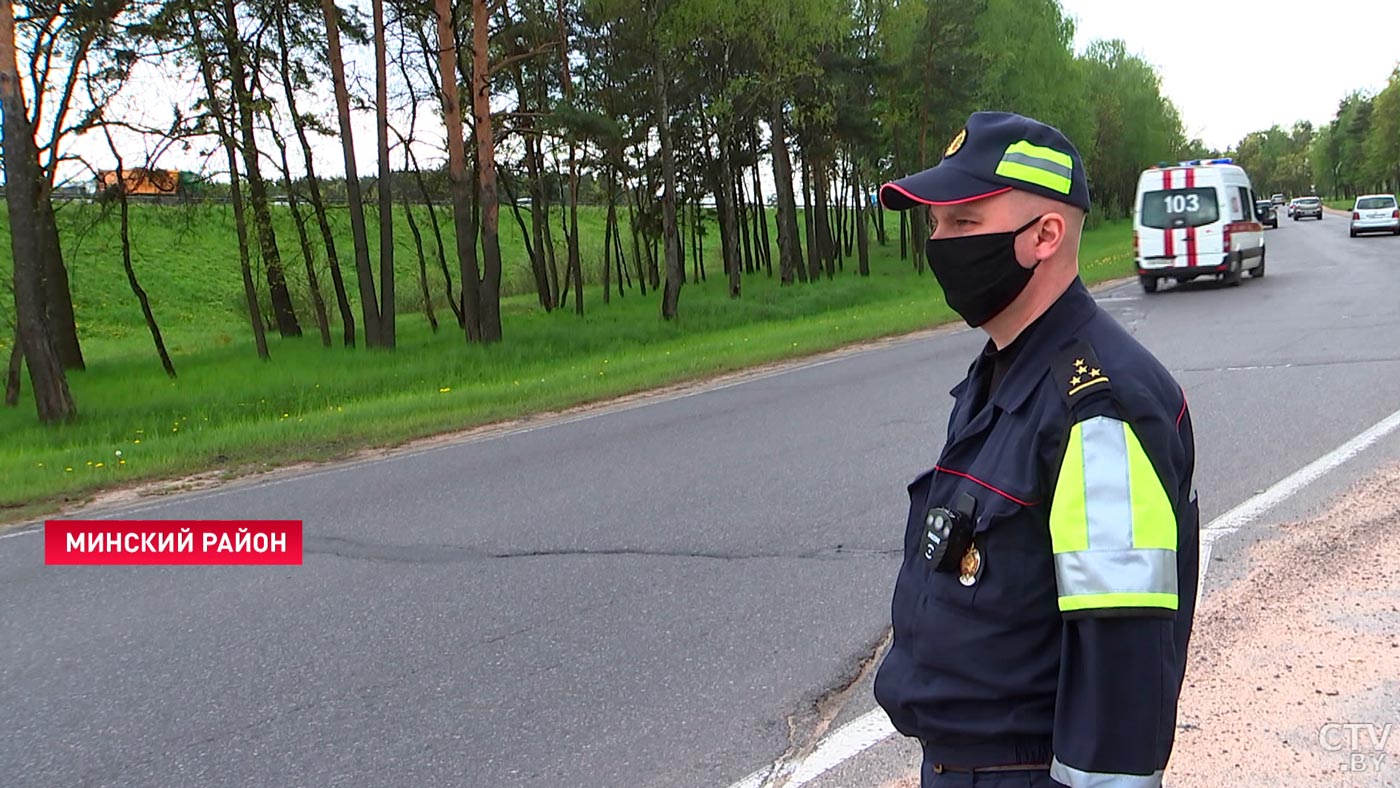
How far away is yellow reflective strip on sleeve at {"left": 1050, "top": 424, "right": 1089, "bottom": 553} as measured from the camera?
1549 millimetres

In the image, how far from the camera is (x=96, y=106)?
2023cm

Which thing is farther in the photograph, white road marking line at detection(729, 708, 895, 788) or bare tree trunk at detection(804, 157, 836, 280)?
bare tree trunk at detection(804, 157, 836, 280)

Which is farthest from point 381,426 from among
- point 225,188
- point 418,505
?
point 225,188

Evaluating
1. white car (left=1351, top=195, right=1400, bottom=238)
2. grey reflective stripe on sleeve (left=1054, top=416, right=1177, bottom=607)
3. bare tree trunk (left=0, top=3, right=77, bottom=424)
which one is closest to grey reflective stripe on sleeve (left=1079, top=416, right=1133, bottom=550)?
grey reflective stripe on sleeve (left=1054, top=416, right=1177, bottom=607)

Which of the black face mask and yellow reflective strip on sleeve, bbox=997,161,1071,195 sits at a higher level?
yellow reflective strip on sleeve, bbox=997,161,1071,195

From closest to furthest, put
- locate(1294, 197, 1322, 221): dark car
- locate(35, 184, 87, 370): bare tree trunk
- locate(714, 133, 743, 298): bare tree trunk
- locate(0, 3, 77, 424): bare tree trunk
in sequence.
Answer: locate(0, 3, 77, 424): bare tree trunk, locate(35, 184, 87, 370): bare tree trunk, locate(714, 133, 743, 298): bare tree trunk, locate(1294, 197, 1322, 221): dark car

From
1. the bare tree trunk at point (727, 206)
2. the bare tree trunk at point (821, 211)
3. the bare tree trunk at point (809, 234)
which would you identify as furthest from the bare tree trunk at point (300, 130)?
the bare tree trunk at point (821, 211)

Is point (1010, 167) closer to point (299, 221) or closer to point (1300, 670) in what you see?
point (1300, 670)

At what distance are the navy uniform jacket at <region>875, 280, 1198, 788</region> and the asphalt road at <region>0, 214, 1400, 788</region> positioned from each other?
199 cm

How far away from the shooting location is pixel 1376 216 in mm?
37469

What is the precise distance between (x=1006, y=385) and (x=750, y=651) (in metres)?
3.03

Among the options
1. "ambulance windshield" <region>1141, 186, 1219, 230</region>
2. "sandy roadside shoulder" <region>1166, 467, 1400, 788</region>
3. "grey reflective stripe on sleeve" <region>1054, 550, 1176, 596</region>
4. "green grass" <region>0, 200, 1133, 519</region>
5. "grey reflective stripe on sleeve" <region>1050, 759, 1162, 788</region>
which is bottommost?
"sandy roadside shoulder" <region>1166, 467, 1400, 788</region>

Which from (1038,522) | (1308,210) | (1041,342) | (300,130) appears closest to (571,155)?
(300,130)
